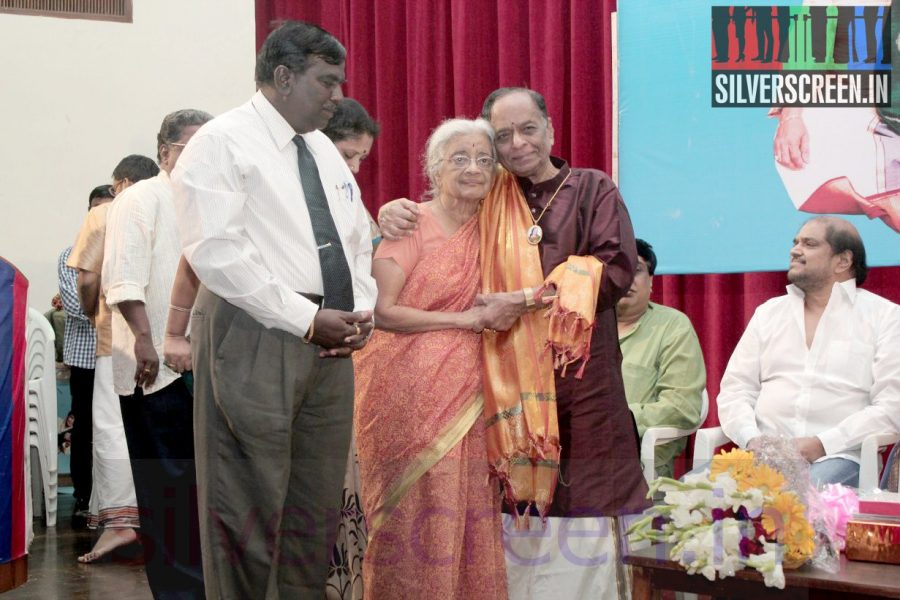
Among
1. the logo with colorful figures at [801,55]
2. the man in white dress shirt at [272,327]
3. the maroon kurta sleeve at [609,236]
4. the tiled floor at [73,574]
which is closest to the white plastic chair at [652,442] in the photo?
the maroon kurta sleeve at [609,236]

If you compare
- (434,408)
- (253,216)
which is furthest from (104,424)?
(253,216)

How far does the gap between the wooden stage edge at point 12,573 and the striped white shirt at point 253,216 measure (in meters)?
1.03

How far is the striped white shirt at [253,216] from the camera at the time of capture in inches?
88.3

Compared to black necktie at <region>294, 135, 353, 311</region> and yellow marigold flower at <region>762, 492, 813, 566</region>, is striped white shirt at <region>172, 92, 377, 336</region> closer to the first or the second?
black necktie at <region>294, 135, 353, 311</region>

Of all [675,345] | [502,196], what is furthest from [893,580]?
[675,345]

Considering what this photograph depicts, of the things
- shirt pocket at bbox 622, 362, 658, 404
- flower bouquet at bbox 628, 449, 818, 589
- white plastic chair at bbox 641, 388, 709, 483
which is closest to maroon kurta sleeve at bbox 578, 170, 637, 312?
flower bouquet at bbox 628, 449, 818, 589

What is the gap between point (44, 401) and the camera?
17.0 feet

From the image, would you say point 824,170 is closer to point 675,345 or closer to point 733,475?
point 675,345

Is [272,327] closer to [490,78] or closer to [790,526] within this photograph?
[790,526]

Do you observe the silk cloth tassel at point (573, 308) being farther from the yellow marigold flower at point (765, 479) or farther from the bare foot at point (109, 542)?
the bare foot at point (109, 542)

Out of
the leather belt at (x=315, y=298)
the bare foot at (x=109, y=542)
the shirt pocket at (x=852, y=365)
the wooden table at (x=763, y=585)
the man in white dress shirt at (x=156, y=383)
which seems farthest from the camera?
the bare foot at (x=109, y=542)

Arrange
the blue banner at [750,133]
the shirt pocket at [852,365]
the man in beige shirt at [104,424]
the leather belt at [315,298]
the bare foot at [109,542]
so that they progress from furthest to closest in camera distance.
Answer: the bare foot at [109,542], the man in beige shirt at [104,424], the blue banner at [750,133], the shirt pocket at [852,365], the leather belt at [315,298]

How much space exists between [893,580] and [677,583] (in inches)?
17.6

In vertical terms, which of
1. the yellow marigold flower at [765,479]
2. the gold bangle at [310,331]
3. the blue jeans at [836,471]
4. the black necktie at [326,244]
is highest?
the black necktie at [326,244]
